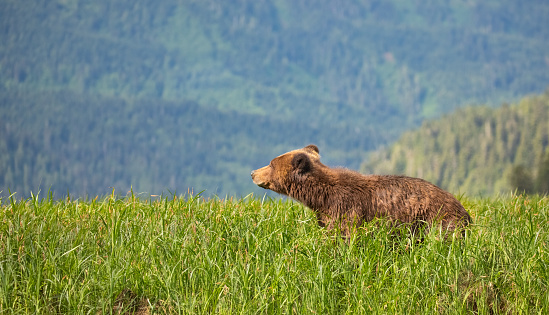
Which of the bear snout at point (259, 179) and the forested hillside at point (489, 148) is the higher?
the bear snout at point (259, 179)

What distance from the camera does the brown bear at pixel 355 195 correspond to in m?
6.72

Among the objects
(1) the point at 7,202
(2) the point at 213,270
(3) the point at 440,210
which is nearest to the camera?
(2) the point at 213,270

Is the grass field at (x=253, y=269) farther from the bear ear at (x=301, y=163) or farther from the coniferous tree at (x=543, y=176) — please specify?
the coniferous tree at (x=543, y=176)

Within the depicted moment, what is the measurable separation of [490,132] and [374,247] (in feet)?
584

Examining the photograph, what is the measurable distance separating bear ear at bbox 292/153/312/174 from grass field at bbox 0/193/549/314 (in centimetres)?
82

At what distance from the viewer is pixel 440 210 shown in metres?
6.68

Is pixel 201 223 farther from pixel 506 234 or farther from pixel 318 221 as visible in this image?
pixel 506 234

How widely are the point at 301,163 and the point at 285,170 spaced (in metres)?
0.27

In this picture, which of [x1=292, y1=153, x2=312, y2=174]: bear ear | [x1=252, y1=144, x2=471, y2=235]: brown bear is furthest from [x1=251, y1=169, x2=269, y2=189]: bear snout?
[x1=292, y1=153, x2=312, y2=174]: bear ear

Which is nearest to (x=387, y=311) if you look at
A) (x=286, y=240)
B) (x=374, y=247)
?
(x=374, y=247)

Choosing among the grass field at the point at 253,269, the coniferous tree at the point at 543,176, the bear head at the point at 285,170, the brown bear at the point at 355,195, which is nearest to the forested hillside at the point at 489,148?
the coniferous tree at the point at 543,176

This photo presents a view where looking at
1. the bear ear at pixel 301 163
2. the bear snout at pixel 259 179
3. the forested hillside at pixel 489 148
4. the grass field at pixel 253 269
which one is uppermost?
the bear ear at pixel 301 163

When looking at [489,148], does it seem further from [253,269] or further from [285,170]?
[253,269]

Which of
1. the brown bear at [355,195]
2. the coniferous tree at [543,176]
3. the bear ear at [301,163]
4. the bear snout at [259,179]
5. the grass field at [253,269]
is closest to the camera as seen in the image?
the grass field at [253,269]
